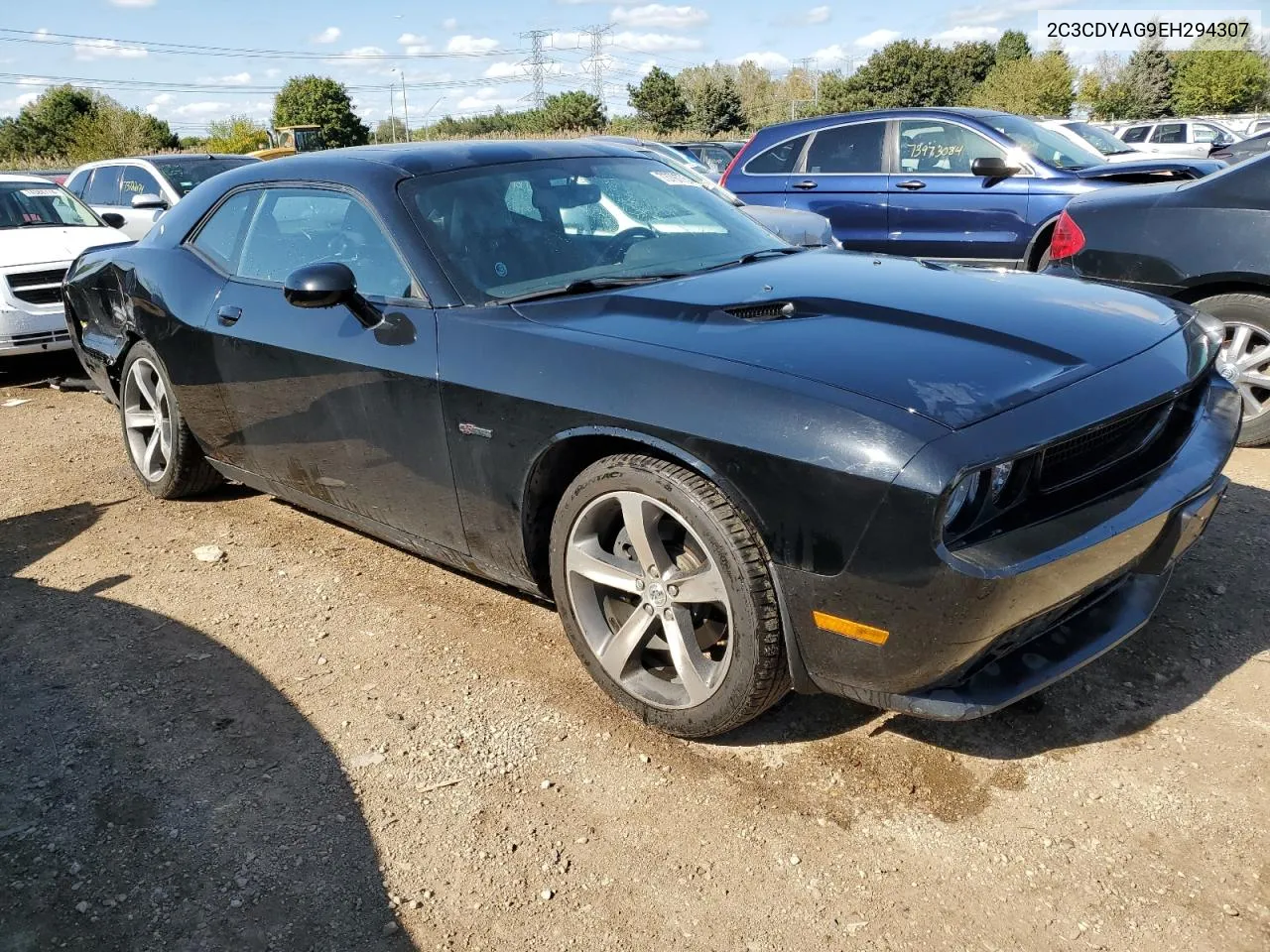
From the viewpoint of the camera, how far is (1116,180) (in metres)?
7.08

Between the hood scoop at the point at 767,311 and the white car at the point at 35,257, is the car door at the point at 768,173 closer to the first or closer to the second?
the white car at the point at 35,257

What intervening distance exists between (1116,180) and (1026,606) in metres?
5.94

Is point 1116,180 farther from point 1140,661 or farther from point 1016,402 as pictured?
point 1016,402

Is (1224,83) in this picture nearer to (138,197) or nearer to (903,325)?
(138,197)

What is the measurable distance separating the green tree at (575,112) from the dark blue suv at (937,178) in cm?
5082

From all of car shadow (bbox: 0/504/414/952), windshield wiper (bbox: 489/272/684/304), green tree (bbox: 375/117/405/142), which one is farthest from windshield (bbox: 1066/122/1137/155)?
green tree (bbox: 375/117/405/142)

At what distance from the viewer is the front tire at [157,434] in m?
4.59

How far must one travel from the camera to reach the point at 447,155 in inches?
142

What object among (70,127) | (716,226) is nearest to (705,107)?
(70,127)

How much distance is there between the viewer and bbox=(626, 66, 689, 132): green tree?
2354 inches

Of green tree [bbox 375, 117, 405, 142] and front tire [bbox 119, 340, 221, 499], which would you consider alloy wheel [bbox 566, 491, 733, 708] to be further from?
green tree [bbox 375, 117, 405, 142]

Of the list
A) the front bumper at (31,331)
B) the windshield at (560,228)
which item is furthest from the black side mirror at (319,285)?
the front bumper at (31,331)

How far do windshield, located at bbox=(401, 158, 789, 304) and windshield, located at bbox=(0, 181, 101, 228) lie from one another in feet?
22.7

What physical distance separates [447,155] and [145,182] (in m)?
9.09
